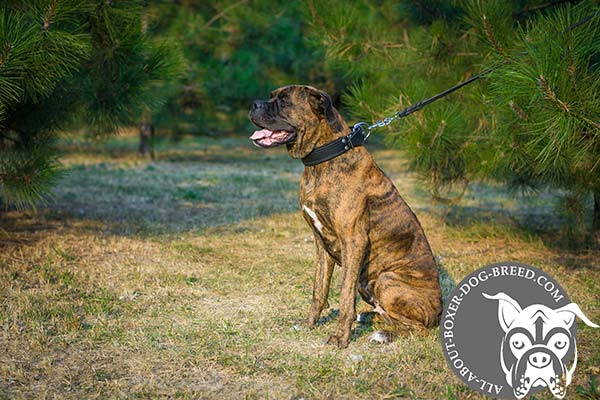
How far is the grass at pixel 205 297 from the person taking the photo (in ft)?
9.98

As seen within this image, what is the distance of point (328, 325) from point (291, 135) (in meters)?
1.21

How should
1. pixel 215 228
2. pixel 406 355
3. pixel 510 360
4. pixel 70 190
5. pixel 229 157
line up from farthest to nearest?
pixel 229 157, pixel 70 190, pixel 215 228, pixel 406 355, pixel 510 360

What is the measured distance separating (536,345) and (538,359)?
0.06 metres

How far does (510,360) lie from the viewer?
281 cm

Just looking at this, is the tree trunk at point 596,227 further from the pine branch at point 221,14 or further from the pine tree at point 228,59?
the pine branch at point 221,14

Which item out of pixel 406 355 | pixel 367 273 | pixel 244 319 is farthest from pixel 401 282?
pixel 244 319

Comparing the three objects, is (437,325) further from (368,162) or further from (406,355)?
(368,162)

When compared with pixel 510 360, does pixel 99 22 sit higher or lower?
higher

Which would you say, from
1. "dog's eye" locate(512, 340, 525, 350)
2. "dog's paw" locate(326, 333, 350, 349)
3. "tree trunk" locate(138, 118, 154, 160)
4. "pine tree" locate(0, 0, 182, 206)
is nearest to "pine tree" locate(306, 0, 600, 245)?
"dog's eye" locate(512, 340, 525, 350)

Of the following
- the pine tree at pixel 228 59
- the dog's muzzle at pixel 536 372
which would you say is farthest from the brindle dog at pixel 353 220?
the pine tree at pixel 228 59

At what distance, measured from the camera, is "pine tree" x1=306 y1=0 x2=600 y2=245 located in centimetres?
321

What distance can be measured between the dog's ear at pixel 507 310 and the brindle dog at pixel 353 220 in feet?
2.23

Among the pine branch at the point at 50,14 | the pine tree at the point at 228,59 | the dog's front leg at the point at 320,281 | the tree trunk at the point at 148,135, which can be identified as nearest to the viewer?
the dog's front leg at the point at 320,281

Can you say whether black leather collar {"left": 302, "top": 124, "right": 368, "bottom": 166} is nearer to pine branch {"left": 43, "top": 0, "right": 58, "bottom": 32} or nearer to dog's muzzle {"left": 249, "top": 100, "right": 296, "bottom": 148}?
dog's muzzle {"left": 249, "top": 100, "right": 296, "bottom": 148}
